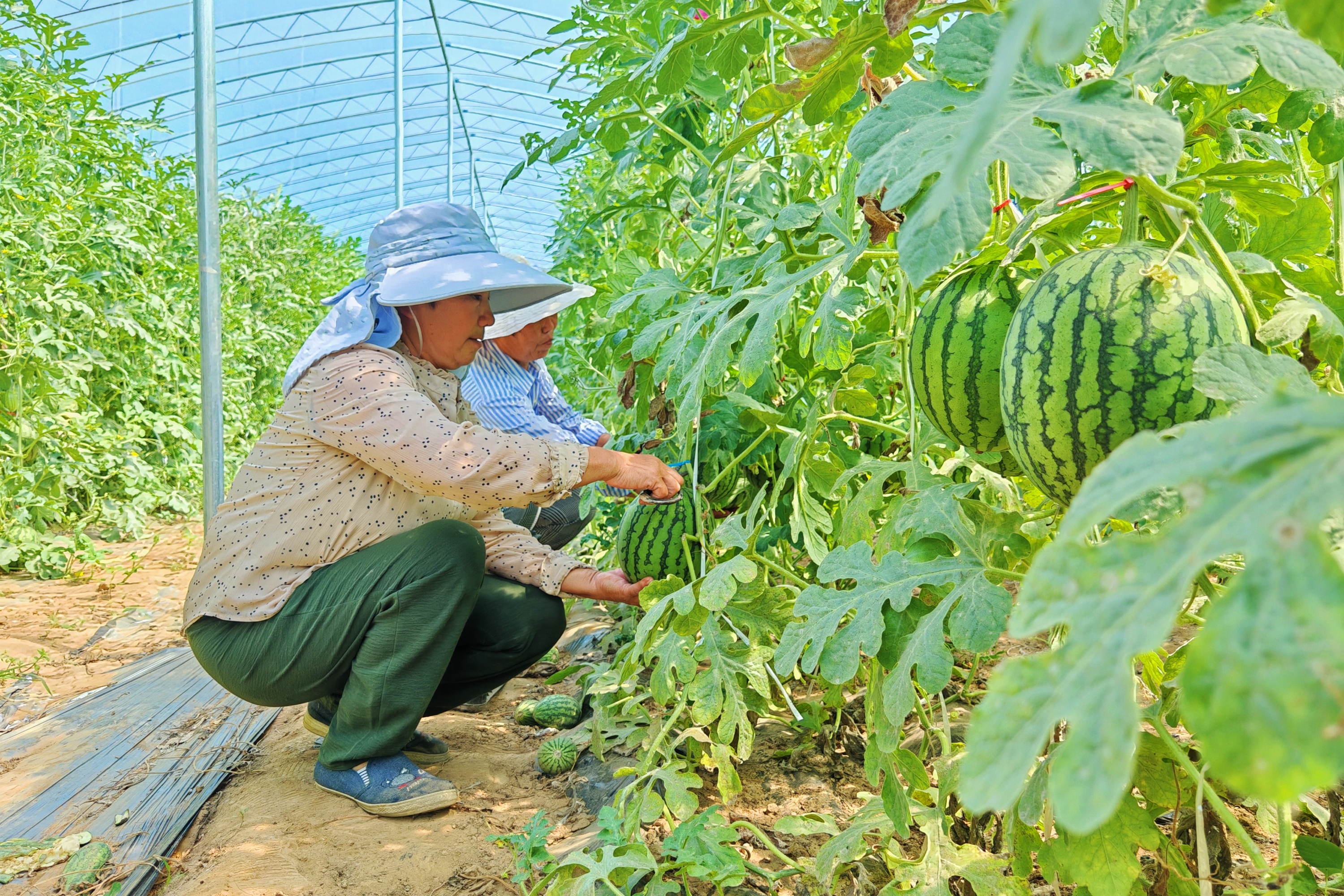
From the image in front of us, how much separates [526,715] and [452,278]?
1.39 m

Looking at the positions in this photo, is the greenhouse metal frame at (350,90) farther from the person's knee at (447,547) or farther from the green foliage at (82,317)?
the person's knee at (447,547)

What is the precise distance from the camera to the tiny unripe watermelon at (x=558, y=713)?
3.00 m

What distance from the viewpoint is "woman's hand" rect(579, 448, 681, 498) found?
7.58 ft

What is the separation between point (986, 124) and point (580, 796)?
7.70 feet

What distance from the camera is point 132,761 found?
2.89 meters

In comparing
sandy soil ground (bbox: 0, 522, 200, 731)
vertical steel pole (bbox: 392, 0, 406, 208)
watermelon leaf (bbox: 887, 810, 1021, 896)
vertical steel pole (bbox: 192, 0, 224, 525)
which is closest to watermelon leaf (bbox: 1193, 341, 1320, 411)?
watermelon leaf (bbox: 887, 810, 1021, 896)

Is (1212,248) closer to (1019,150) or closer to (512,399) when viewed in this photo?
(1019,150)

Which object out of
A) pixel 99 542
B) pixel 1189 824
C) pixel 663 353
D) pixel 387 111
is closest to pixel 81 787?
pixel 663 353

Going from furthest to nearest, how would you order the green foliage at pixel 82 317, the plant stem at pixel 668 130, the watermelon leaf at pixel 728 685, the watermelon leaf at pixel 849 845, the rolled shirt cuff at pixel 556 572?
the green foliage at pixel 82 317 < the rolled shirt cuff at pixel 556 572 < the plant stem at pixel 668 130 < the watermelon leaf at pixel 728 685 < the watermelon leaf at pixel 849 845

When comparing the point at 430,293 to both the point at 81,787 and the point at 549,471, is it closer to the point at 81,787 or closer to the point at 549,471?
the point at 549,471

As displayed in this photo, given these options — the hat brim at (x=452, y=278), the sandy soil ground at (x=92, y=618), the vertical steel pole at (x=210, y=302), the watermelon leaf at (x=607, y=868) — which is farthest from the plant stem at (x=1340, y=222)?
the vertical steel pole at (x=210, y=302)

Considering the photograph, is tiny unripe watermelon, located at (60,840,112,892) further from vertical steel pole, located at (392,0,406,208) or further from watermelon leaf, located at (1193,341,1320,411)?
vertical steel pole, located at (392,0,406,208)

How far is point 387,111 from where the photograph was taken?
18.8 meters

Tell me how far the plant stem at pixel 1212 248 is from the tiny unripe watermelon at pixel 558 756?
6.75 feet
